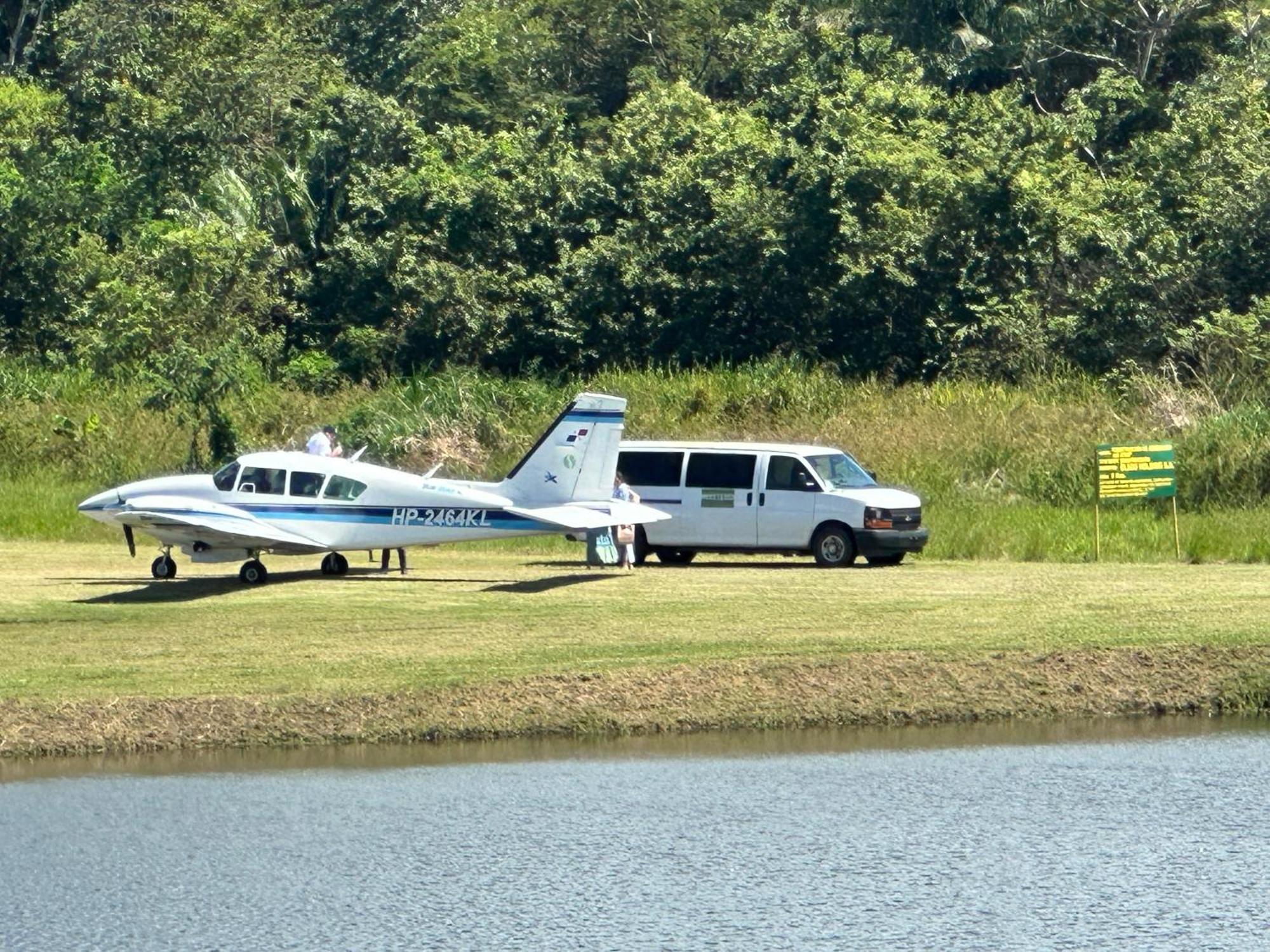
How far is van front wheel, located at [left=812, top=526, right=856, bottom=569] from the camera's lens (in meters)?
23.4

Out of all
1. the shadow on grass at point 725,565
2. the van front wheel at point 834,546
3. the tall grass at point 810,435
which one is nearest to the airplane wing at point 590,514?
the shadow on grass at point 725,565

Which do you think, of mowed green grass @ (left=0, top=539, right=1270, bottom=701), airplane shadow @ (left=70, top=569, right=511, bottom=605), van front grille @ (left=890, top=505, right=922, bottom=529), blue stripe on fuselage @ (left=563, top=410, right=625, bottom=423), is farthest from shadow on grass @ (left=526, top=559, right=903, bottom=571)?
blue stripe on fuselage @ (left=563, top=410, right=625, bottom=423)

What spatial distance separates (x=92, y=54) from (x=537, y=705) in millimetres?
43097

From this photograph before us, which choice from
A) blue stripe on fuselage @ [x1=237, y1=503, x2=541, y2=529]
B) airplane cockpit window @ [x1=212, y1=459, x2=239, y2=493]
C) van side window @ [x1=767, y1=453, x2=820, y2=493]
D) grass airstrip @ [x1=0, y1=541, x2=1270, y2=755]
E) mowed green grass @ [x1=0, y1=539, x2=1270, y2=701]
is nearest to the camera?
grass airstrip @ [x1=0, y1=541, x2=1270, y2=755]

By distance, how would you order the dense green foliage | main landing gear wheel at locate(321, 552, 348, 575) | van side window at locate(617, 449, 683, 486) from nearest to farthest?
main landing gear wheel at locate(321, 552, 348, 575), van side window at locate(617, 449, 683, 486), the dense green foliage

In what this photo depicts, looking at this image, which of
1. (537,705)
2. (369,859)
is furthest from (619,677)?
(369,859)

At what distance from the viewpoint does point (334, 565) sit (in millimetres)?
22859

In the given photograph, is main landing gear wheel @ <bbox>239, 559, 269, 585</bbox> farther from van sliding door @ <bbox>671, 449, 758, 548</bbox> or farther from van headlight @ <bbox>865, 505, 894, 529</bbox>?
van headlight @ <bbox>865, 505, 894, 529</bbox>

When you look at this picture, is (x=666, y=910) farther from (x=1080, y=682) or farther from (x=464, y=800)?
(x=1080, y=682)

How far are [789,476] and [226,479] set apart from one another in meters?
6.69

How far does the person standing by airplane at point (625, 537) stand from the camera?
22.6 metres

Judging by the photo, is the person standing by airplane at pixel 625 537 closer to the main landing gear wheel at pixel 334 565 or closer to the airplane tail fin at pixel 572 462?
the airplane tail fin at pixel 572 462

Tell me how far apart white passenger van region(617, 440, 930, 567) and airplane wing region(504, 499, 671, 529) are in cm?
191

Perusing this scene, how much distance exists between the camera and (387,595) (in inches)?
801
